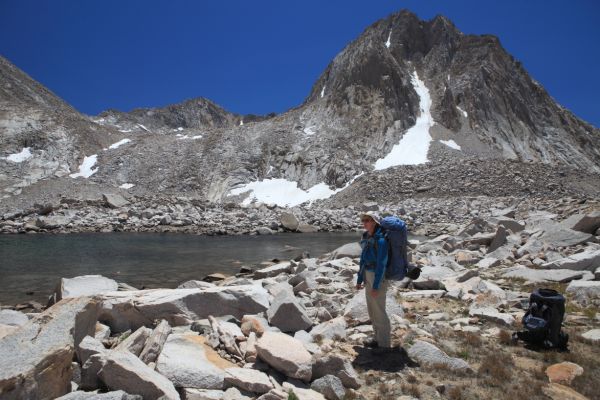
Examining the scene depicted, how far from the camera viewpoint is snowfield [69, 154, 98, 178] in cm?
5754

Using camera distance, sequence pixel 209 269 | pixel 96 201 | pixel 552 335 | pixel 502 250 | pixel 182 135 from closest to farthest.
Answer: pixel 552 335
pixel 502 250
pixel 209 269
pixel 96 201
pixel 182 135

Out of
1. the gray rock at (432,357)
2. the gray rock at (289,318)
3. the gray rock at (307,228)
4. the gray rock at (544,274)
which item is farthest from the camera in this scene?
the gray rock at (307,228)

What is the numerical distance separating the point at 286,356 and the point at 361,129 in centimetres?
6575

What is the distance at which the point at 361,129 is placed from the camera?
68.6 m

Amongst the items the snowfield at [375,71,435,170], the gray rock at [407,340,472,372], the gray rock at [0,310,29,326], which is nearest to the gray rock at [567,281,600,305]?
the gray rock at [407,340,472,372]

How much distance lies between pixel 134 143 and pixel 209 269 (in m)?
57.5

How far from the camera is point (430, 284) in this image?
406 inches

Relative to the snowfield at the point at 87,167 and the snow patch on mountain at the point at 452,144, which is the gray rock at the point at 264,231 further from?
the snow patch on mountain at the point at 452,144

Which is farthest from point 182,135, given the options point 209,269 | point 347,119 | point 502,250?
point 502,250

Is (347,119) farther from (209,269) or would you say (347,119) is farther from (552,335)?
(552,335)

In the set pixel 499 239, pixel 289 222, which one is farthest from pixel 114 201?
pixel 499 239

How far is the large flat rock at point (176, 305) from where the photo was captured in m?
6.66

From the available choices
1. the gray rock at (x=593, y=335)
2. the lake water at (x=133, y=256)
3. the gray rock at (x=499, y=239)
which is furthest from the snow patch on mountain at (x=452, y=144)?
the gray rock at (x=593, y=335)

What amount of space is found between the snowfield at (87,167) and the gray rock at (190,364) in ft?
195
